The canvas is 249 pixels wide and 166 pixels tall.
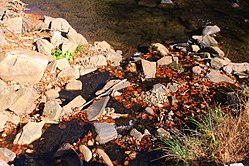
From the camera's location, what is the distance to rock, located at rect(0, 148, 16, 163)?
15.6 feet

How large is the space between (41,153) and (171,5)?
7.42m

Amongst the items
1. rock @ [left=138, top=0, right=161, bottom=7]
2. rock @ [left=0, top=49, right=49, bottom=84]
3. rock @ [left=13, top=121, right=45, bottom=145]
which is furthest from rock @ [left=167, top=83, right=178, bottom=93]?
rock @ [left=138, top=0, right=161, bottom=7]

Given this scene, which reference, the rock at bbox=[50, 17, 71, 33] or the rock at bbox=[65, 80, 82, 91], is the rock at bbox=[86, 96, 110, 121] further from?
the rock at bbox=[50, 17, 71, 33]

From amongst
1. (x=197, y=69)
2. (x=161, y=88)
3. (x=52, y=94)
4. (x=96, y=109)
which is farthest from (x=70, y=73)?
(x=197, y=69)

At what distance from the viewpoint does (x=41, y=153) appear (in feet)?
16.3

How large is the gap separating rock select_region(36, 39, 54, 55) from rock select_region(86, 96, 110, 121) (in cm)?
187

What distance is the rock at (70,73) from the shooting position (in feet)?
21.9

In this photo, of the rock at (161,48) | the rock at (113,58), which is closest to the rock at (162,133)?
the rock at (113,58)

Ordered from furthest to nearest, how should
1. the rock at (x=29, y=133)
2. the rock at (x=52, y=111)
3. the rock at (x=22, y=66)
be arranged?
the rock at (x=22, y=66) < the rock at (x=52, y=111) < the rock at (x=29, y=133)

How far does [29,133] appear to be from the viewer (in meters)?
5.14

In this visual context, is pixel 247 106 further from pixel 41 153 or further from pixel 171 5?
pixel 171 5

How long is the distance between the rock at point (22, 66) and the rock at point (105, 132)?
168cm

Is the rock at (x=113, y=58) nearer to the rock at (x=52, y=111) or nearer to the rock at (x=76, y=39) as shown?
the rock at (x=76, y=39)

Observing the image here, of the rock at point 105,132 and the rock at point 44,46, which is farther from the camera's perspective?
the rock at point 44,46
